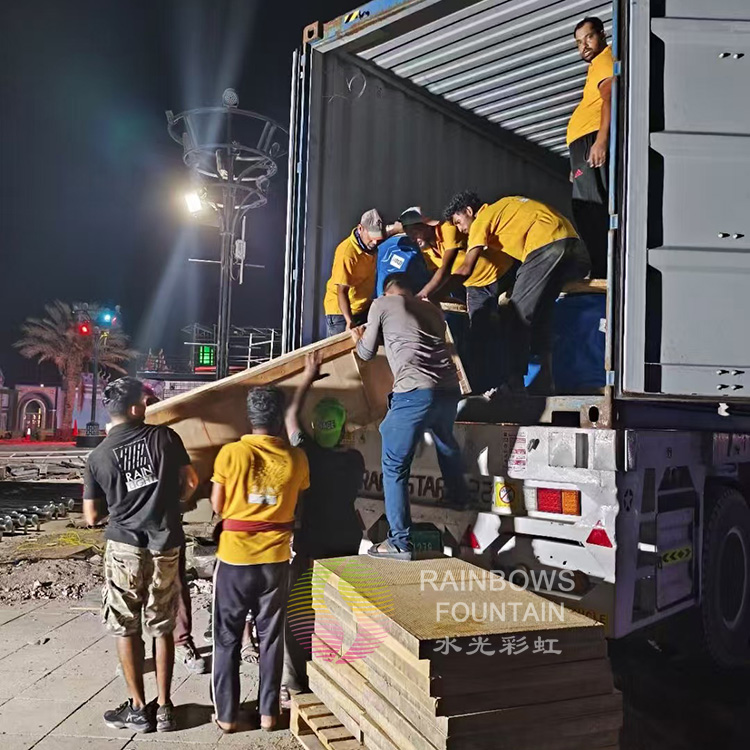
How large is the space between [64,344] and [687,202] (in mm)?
42065

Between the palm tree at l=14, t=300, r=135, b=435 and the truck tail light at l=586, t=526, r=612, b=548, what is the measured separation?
4038cm

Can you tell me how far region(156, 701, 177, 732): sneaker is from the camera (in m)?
3.17

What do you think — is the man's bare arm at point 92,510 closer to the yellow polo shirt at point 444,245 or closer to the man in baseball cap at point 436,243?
the man in baseball cap at point 436,243

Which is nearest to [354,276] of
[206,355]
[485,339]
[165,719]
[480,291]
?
[480,291]

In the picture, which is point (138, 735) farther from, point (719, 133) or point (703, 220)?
point (719, 133)

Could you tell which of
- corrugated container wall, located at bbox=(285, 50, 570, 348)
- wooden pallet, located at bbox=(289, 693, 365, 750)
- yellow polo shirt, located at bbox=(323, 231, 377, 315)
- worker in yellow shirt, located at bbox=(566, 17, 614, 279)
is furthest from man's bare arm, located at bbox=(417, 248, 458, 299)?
wooden pallet, located at bbox=(289, 693, 365, 750)

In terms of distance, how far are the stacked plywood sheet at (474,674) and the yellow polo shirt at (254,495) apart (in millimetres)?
624

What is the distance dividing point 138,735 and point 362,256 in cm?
322

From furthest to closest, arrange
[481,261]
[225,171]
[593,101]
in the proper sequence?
[225,171], [481,261], [593,101]

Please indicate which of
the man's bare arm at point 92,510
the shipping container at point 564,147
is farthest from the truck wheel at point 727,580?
the man's bare arm at point 92,510

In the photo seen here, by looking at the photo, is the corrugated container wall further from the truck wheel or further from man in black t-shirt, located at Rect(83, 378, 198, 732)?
the truck wheel

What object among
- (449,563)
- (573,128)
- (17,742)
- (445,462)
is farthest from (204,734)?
(573,128)

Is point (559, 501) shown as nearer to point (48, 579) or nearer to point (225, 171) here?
point (48, 579)

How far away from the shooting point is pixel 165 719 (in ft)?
10.4
